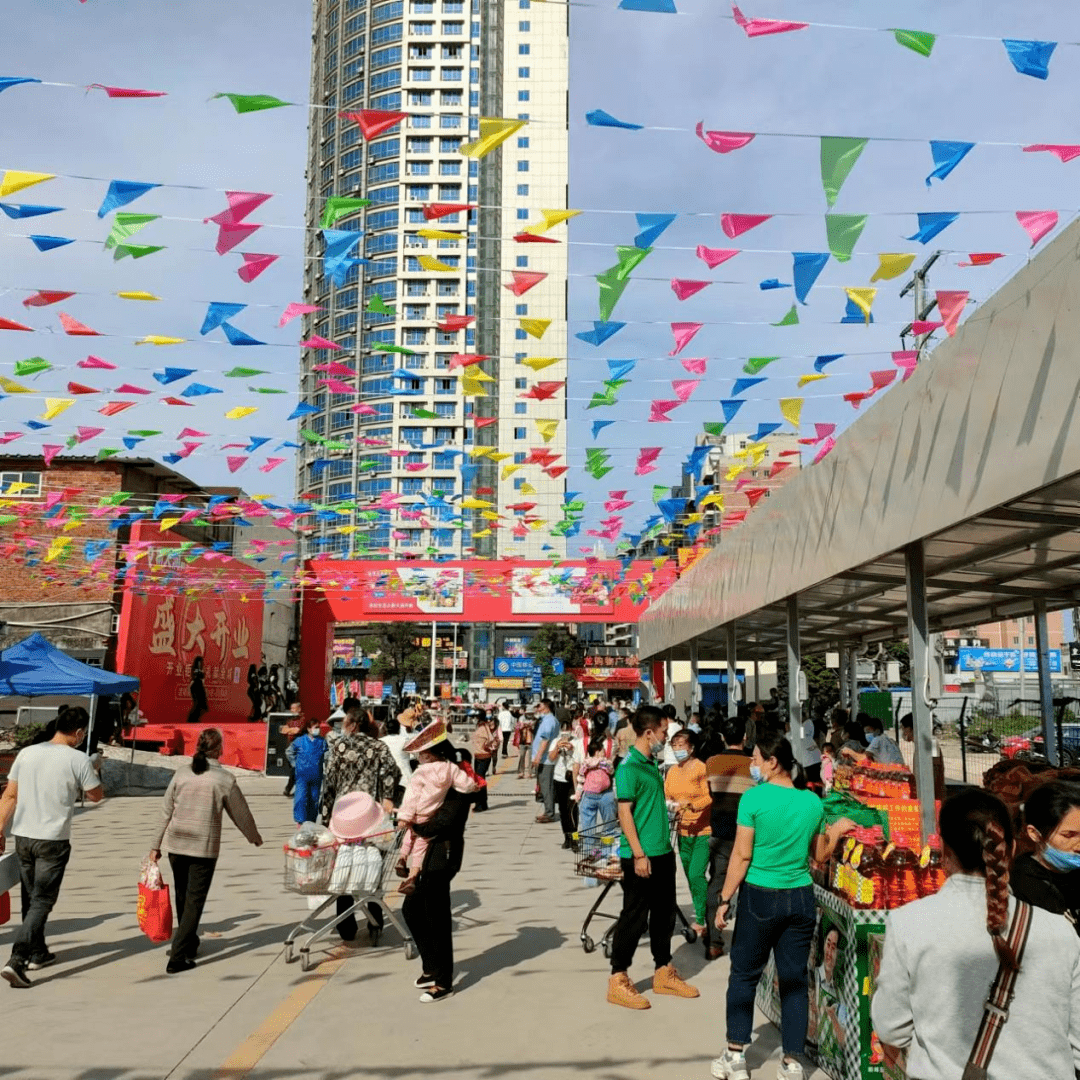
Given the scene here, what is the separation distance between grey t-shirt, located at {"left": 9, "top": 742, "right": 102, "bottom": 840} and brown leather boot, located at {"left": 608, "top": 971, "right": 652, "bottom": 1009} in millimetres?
3393

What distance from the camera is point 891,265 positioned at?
7148mm

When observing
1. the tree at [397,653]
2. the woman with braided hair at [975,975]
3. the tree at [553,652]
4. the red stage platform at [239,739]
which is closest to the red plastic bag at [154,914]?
the woman with braided hair at [975,975]

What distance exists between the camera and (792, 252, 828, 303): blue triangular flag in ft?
23.7

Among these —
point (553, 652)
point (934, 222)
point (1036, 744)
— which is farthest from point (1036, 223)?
point (553, 652)

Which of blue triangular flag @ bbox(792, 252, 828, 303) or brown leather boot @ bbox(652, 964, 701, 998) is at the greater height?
blue triangular flag @ bbox(792, 252, 828, 303)

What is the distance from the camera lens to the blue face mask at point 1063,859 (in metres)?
3.29

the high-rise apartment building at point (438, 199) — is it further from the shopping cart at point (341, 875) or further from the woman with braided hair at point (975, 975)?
the woman with braided hair at point (975, 975)

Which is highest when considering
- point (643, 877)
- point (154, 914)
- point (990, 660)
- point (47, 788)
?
point (990, 660)

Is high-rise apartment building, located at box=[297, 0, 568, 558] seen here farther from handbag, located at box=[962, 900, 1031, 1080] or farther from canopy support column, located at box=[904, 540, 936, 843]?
handbag, located at box=[962, 900, 1031, 1080]

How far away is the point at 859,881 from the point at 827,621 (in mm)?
13437

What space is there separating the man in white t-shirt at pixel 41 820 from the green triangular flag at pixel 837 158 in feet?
18.2

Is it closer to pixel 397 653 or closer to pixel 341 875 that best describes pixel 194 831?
pixel 341 875

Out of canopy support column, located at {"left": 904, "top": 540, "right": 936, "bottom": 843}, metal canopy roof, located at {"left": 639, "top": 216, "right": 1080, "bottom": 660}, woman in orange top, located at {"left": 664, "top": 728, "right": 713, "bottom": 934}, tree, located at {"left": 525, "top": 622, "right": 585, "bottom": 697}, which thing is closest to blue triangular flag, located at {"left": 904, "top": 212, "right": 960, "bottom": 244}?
metal canopy roof, located at {"left": 639, "top": 216, "right": 1080, "bottom": 660}

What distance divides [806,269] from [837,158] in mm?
1330
